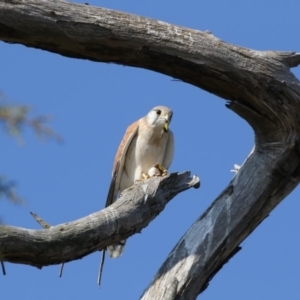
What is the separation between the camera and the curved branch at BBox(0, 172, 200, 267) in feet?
15.9

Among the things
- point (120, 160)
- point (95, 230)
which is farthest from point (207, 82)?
point (120, 160)

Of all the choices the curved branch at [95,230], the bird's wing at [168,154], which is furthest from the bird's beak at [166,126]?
the curved branch at [95,230]

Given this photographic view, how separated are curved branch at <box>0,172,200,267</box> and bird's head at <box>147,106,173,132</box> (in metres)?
2.81

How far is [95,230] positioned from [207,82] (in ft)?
3.64

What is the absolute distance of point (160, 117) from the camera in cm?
905

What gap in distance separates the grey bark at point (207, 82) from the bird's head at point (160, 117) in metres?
2.91

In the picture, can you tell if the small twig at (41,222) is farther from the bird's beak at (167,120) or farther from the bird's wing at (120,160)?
the bird's beak at (167,120)

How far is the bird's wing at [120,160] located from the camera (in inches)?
346

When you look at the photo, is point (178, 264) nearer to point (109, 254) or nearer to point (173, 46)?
point (173, 46)

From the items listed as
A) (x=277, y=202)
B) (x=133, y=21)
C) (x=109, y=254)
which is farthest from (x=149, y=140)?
(x=133, y=21)

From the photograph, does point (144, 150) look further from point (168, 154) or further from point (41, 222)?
point (41, 222)

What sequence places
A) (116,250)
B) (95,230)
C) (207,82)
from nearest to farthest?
(95,230), (207,82), (116,250)

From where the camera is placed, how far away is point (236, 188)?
20.0 feet

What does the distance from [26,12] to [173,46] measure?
2.89ft
